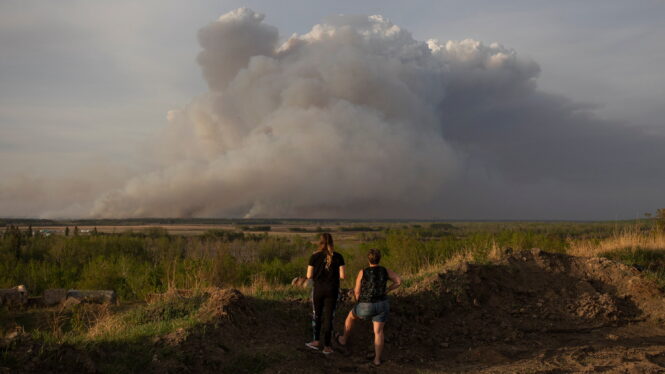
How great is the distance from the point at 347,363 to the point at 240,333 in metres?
2.02

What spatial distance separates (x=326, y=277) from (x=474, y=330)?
459 centimetres

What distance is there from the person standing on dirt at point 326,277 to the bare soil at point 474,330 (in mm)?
713

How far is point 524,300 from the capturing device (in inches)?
521

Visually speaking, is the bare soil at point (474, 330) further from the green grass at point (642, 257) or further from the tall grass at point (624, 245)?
the tall grass at point (624, 245)

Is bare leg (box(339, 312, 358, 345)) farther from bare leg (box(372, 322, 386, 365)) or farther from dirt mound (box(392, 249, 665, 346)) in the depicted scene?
dirt mound (box(392, 249, 665, 346))

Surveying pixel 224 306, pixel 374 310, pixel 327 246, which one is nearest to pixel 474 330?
pixel 374 310

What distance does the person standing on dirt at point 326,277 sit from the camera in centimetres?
873

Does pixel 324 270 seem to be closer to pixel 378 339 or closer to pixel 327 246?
pixel 327 246

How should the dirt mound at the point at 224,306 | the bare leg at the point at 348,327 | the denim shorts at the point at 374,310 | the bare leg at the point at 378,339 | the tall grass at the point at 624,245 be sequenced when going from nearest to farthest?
the denim shorts at the point at 374,310
the bare leg at the point at 378,339
the bare leg at the point at 348,327
the dirt mound at the point at 224,306
the tall grass at the point at 624,245

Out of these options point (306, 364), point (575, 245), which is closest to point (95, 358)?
point (306, 364)

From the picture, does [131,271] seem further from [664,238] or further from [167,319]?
[664,238]

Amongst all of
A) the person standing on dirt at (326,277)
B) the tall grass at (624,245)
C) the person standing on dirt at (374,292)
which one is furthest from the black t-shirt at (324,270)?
the tall grass at (624,245)

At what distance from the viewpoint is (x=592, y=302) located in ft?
42.9

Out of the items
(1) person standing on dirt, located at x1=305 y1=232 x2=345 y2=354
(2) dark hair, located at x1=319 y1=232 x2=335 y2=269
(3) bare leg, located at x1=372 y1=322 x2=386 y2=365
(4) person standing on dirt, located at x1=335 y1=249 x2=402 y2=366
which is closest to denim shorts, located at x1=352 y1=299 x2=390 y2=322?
(4) person standing on dirt, located at x1=335 y1=249 x2=402 y2=366
